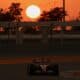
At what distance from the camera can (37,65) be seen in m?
10.4

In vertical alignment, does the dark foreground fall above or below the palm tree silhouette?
below

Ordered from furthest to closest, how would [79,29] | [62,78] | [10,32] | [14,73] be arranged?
[79,29] → [10,32] → [14,73] → [62,78]

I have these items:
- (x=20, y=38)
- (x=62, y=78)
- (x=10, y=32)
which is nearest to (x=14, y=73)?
→ (x=62, y=78)

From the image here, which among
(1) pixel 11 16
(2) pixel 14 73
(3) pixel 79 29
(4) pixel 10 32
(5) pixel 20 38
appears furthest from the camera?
(1) pixel 11 16

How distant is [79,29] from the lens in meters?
63.2

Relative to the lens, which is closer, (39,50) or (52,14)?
(39,50)

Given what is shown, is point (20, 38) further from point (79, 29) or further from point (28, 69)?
point (28, 69)

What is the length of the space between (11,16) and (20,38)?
46774 millimetres

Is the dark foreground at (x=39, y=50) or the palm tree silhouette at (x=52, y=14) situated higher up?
the palm tree silhouette at (x=52, y=14)

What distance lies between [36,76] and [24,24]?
31580mm

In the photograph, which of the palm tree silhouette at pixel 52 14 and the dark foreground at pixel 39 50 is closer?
the dark foreground at pixel 39 50

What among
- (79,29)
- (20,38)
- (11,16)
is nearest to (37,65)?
(20,38)

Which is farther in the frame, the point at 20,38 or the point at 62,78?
the point at 20,38

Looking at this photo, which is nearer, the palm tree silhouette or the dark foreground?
the dark foreground
